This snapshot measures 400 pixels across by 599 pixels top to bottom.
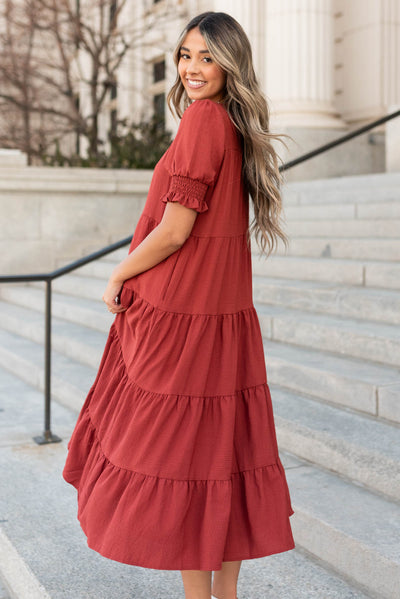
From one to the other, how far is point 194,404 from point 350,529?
1045mm

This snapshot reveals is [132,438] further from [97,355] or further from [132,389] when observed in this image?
[97,355]

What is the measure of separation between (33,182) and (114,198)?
1133 mm

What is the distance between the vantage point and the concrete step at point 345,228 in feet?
19.3

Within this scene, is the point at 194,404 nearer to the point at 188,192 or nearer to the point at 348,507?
the point at 188,192

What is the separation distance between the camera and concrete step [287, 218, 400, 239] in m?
5.89

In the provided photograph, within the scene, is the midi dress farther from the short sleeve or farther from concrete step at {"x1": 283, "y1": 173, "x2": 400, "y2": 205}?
concrete step at {"x1": 283, "y1": 173, "x2": 400, "y2": 205}

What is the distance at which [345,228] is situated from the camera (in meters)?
6.27

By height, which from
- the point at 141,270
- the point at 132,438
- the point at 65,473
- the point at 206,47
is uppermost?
the point at 206,47

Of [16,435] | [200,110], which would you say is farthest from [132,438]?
[16,435]

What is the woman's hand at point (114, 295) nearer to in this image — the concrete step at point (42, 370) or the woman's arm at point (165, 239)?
the woman's arm at point (165, 239)

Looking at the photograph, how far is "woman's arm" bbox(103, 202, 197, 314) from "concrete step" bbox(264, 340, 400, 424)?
1858mm

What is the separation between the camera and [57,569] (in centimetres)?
278

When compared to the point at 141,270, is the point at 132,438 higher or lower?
lower

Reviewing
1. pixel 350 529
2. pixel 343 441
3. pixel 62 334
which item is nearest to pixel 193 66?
pixel 350 529
